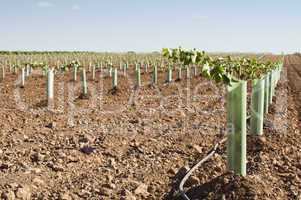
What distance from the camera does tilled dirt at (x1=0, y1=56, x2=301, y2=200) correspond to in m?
5.57

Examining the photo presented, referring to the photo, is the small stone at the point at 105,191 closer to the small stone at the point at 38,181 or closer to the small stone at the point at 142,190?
the small stone at the point at 142,190

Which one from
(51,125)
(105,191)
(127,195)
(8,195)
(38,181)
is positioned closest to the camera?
(8,195)

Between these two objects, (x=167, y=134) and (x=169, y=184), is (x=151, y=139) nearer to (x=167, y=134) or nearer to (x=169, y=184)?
(x=167, y=134)

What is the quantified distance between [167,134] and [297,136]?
2.31 meters

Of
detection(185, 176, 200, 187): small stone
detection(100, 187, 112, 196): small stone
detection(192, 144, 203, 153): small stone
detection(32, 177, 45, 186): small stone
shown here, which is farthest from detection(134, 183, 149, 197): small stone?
detection(192, 144, 203, 153): small stone

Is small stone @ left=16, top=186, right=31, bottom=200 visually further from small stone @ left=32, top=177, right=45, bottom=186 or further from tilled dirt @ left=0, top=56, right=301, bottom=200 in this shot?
small stone @ left=32, top=177, right=45, bottom=186

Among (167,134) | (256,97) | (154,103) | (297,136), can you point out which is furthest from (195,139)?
(154,103)

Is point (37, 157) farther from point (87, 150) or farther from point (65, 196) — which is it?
point (65, 196)

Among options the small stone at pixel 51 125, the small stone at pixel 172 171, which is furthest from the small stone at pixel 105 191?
the small stone at pixel 51 125

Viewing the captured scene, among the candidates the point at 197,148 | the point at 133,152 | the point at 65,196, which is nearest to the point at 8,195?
the point at 65,196

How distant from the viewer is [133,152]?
7465 mm

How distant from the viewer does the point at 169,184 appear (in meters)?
6.05

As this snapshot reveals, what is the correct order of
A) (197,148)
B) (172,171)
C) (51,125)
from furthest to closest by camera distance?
1. (51,125)
2. (197,148)
3. (172,171)

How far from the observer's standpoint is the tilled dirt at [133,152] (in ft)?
18.3
